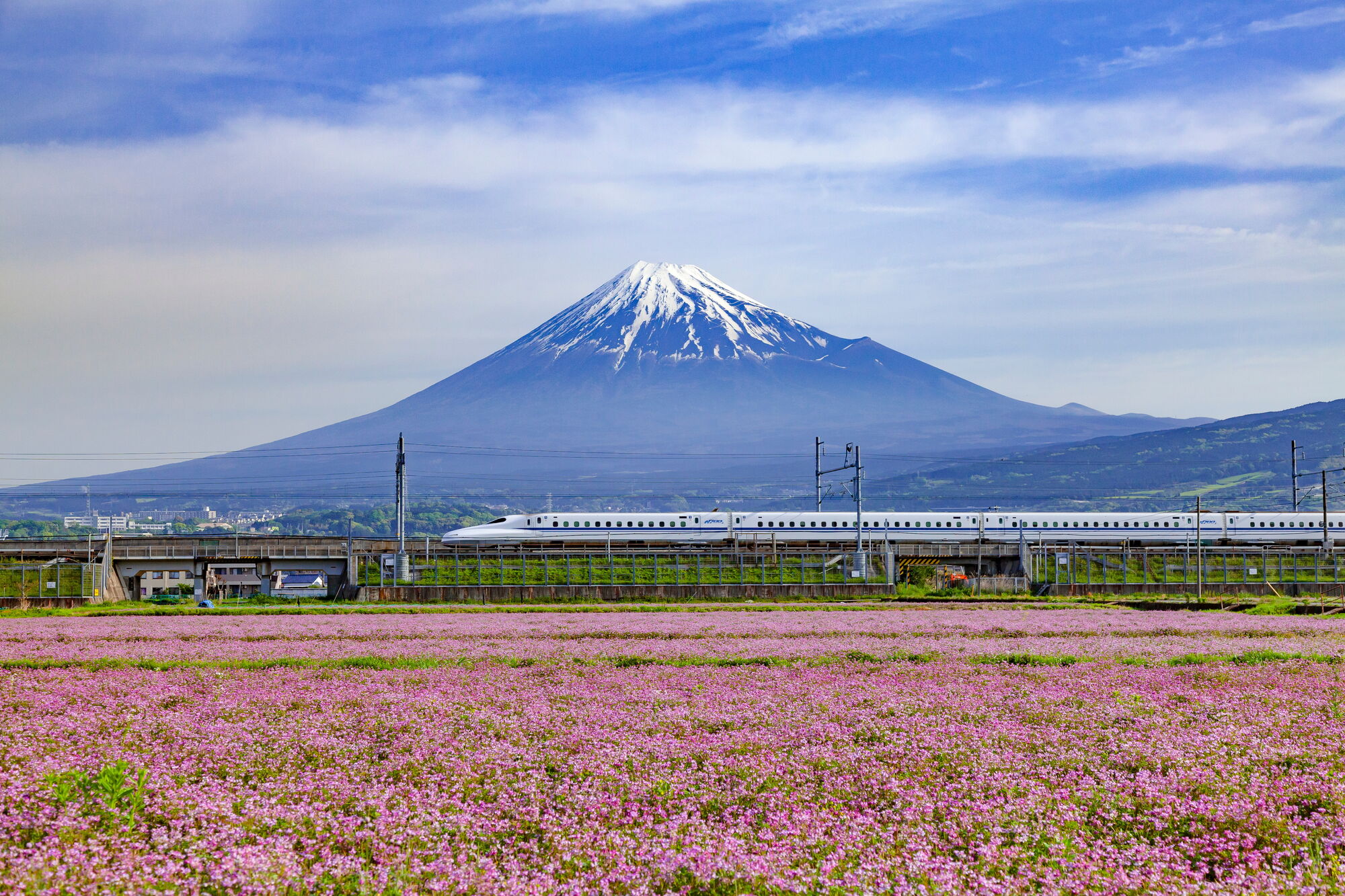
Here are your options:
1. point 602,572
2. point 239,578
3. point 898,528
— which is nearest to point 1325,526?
point 898,528

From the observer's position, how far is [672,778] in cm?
1287

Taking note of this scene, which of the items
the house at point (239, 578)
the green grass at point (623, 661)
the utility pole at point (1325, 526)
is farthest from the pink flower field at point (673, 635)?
the house at point (239, 578)

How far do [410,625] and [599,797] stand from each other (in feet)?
92.1

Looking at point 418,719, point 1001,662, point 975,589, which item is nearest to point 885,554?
point 975,589

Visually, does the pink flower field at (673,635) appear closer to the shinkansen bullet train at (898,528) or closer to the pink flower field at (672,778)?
the pink flower field at (672,778)

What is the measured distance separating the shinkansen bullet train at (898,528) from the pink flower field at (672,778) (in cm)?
6745

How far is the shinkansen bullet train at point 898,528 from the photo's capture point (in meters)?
93.1

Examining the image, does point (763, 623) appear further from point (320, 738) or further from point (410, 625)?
point (320, 738)

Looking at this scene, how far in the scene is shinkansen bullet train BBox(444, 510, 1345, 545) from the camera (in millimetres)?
93062

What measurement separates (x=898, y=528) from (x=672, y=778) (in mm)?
88553

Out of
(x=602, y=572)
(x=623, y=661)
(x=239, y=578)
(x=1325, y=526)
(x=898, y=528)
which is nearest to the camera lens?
(x=623, y=661)

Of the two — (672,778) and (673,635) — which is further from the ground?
(672,778)

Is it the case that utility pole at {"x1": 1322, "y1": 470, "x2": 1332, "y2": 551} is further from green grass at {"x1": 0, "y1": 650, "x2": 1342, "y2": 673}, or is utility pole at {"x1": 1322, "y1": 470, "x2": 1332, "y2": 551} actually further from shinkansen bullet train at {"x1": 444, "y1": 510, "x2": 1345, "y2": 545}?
green grass at {"x1": 0, "y1": 650, "x2": 1342, "y2": 673}

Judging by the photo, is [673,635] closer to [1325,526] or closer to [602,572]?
[602,572]
